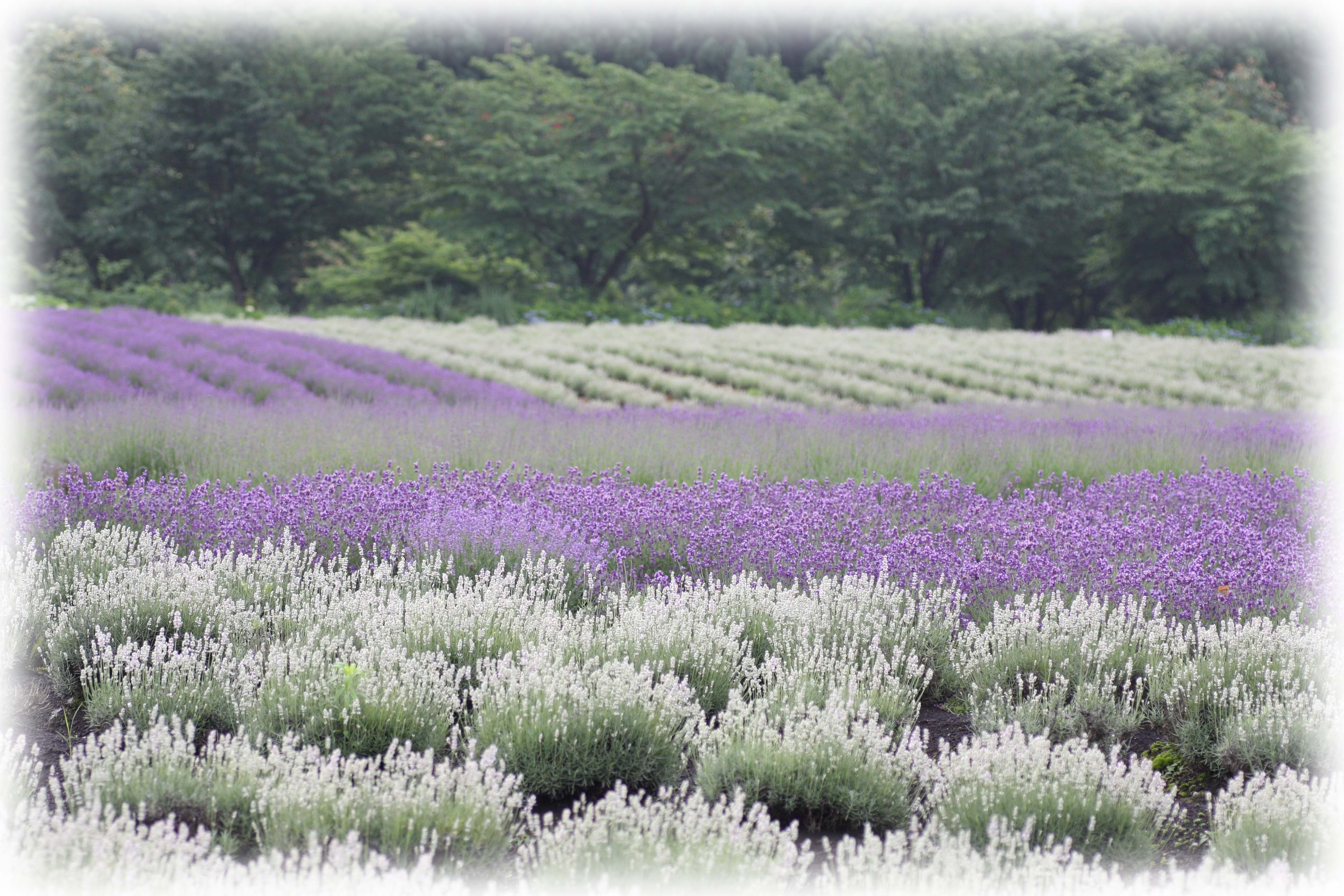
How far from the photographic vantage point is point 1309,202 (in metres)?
26.0

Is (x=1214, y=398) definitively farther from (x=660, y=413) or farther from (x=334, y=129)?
(x=334, y=129)

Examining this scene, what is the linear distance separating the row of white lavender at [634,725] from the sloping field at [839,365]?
7.12 metres

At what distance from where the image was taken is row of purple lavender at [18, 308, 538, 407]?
28.4 ft

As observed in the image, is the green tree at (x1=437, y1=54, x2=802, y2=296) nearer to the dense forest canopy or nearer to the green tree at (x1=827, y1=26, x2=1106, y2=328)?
the dense forest canopy

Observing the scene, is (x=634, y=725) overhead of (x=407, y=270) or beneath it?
beneath

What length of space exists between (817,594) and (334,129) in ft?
91.1

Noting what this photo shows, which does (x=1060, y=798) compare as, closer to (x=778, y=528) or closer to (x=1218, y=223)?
(x=778, y=528)

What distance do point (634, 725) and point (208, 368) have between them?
29.3 feet

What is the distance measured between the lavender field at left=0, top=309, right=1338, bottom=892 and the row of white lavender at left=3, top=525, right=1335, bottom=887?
0.01m

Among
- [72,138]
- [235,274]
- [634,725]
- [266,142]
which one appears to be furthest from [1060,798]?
[72,138]

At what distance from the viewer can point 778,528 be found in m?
4.12

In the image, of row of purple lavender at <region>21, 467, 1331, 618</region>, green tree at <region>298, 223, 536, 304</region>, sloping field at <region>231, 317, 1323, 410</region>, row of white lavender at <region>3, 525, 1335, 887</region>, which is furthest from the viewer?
green tree at <region>298, 223, 536, 304</region>

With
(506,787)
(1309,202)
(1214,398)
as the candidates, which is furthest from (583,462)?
(1309,202)

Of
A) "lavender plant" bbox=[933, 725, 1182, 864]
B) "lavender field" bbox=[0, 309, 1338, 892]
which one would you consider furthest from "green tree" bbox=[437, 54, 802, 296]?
"lavender plant" bbox=[933, 725, 1182, 864]
